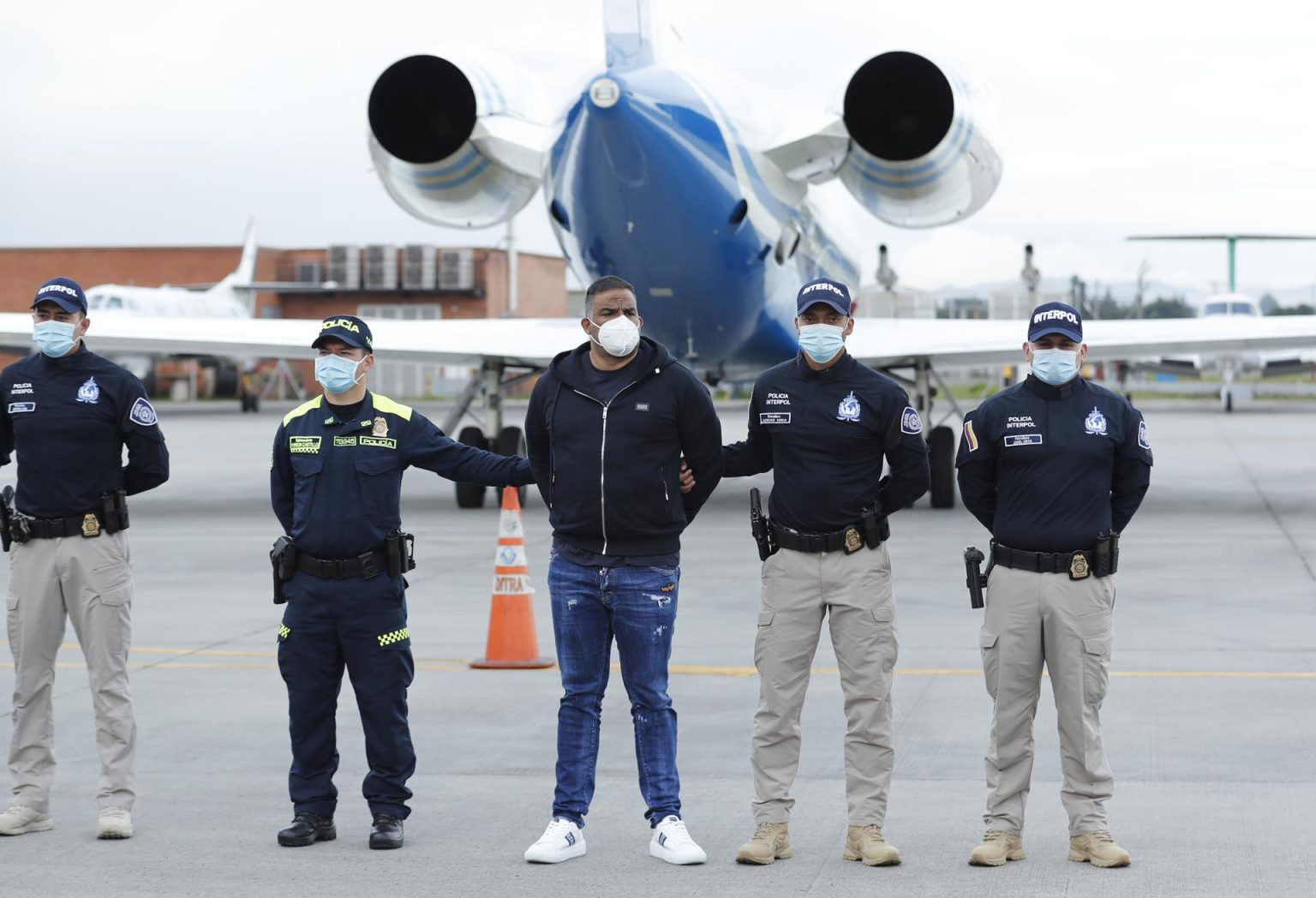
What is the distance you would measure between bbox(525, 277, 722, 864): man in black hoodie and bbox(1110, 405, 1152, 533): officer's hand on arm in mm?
1506

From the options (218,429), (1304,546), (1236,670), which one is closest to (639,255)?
(1304,546)

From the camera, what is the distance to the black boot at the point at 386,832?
5961 millimetres

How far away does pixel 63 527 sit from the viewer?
6.43 meters

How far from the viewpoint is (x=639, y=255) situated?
17469 mm

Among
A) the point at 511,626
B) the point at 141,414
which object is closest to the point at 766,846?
the point at 141,414

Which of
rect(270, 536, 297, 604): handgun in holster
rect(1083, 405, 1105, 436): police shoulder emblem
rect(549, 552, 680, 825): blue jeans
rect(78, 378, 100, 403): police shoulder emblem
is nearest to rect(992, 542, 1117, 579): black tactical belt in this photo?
→ rect(1083, 405, 1105, 436): police shoulder emblem

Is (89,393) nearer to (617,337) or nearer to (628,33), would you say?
(617,337)

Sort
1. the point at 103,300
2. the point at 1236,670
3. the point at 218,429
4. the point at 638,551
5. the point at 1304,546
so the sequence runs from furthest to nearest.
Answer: the point at 103,300 → the point at 218,429 → the point at 1304,546 → the point at 1236,670 → the point at 638,551

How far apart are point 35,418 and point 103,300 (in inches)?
1681

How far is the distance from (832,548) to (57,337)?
3.18 metres

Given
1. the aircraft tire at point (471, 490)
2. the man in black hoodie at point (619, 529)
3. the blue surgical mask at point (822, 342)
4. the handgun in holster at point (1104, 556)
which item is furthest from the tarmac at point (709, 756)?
the aircraft tire at point (471, 490)

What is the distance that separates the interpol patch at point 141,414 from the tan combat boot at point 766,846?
2901mm

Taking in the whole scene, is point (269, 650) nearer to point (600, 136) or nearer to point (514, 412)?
point (600, 136)

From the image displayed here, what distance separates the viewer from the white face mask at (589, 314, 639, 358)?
5.98 meters
